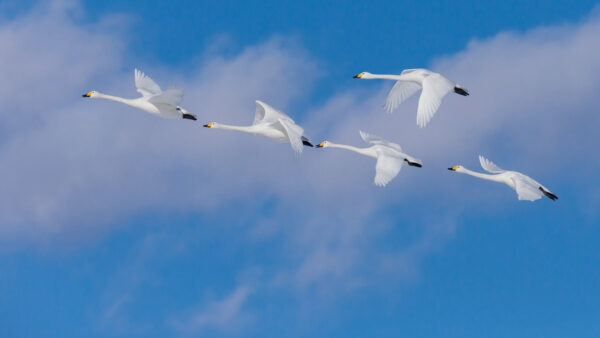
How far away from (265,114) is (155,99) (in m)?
4.70

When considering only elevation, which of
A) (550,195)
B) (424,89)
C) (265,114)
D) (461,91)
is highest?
(265,114)

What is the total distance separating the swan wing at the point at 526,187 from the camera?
1508 inches

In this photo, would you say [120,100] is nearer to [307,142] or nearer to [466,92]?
[307,142]

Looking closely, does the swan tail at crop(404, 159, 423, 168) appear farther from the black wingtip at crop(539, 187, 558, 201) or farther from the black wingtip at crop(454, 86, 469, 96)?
the black wingtip at crop(539, 187, 558, 201)

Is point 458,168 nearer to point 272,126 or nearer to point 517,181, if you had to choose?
point 517,181

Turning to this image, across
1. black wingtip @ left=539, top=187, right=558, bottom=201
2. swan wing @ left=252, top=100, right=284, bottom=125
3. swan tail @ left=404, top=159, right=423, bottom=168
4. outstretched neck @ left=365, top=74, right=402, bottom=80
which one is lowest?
black wingtip @ left=539, top=187, right=558, bottom=201

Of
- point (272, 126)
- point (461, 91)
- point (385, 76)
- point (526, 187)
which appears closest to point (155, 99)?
point (272, 126)

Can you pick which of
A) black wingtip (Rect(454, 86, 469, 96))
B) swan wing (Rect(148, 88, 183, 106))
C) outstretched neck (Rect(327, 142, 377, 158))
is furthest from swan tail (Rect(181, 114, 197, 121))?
black wingtip (Rect(454, 86, 469, 96))

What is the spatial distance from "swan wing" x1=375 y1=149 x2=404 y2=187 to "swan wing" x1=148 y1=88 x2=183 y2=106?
21.5 feet

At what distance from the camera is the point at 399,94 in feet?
137

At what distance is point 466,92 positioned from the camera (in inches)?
1578

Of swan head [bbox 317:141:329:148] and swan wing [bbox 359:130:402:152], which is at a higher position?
swan head [bbox 317:141:329:148]

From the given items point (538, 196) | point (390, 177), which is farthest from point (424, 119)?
point (538, 196)

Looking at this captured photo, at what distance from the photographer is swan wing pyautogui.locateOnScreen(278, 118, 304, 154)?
117 ft
